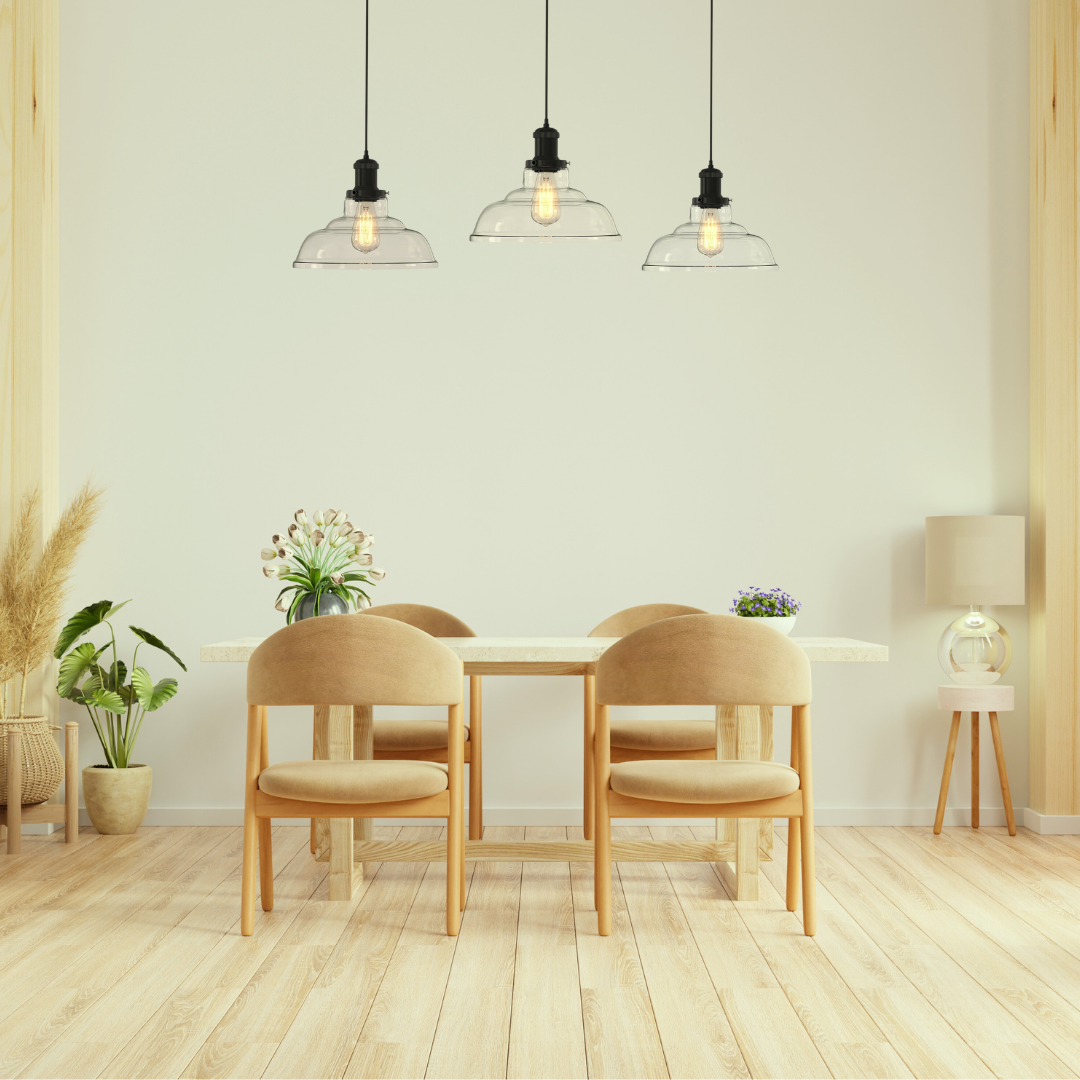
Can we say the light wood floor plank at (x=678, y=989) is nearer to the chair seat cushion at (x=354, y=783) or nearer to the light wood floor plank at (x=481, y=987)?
the light wood floor plank at (x=481, y=987)

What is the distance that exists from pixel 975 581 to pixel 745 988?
6.80 feet

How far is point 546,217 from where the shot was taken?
2854mm

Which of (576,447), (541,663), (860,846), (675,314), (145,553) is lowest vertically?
(860,846)

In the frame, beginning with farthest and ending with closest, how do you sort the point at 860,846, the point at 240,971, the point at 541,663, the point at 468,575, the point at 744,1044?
1. the point at 468,575
2. the point at 860,846
3. the point at 541,663
4. the point at 240,971
5. the point at 744,1044

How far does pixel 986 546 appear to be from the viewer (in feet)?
12.8

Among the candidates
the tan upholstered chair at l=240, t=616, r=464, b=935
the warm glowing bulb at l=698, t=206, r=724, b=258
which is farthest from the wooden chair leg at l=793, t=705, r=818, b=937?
the warm glowing bulb at l=698, t=206, r=724, b=258

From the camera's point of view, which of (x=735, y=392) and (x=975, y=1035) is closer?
(x=975, y=1035)

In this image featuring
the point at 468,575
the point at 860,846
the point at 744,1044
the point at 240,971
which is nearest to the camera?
the point at 744,1044

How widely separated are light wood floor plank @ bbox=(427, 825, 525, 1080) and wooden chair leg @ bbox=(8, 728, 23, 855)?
Result: 63.2 inches

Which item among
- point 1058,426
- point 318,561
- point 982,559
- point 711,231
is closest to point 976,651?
point 982,559

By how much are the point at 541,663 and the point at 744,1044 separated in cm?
133

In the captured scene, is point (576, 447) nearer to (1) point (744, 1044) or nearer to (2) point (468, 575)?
(2) point (468, 575)

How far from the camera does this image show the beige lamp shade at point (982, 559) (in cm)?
390

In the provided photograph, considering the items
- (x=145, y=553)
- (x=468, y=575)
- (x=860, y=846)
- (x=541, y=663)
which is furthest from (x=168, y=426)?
(x=860, y=846)
